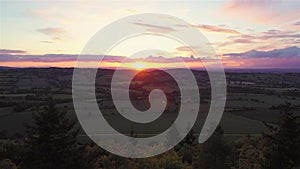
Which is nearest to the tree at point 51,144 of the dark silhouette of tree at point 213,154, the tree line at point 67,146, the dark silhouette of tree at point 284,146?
the tree line at point 67,146

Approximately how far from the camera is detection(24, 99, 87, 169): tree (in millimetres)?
17672

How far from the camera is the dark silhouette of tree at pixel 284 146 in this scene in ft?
64.8

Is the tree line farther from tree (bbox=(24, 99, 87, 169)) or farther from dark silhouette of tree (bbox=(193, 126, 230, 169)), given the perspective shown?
dark silhouette of tree (bbox=(193, 126, 230, 169))

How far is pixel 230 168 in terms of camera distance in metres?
28.6

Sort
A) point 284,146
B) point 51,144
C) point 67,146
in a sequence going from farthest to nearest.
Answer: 1. point 284,146
2. point 67,146
3. point 51,144

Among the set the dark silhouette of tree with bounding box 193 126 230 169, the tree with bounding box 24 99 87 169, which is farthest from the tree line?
the dark silhouette of tree with bounding box 193 126 230 169

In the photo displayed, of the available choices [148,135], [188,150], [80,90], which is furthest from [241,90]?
[188,150]

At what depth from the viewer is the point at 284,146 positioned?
19906mm

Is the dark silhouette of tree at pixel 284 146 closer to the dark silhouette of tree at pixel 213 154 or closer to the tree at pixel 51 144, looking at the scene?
the dark silhouette of tree at pixel 213 154

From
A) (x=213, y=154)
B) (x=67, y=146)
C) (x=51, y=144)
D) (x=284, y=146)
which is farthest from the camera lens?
(x=213, y=154)

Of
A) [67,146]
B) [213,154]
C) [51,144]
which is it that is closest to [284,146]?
[213,154]

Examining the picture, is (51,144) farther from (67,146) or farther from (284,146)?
(284,146)

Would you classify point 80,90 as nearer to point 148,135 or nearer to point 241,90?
point 148,135

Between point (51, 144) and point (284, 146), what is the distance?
12.8m
